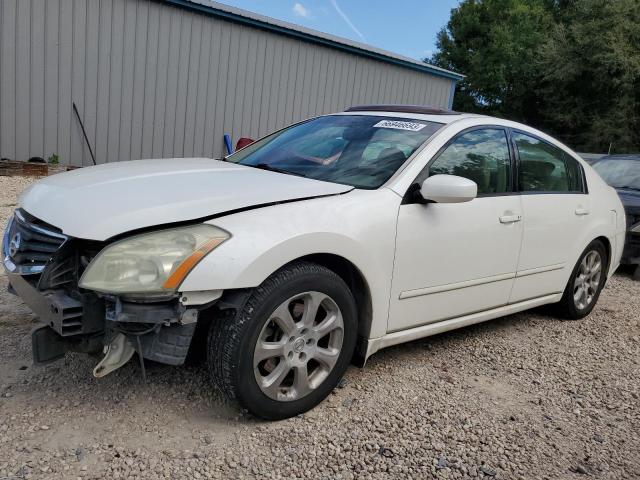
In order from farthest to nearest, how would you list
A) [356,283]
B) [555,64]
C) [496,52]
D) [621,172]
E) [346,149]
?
[496,52] < [555,64] < [621,172] < [346,149] < [356,283]

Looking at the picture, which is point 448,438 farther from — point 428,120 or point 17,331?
point 17,331

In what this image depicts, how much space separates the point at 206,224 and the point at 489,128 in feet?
7.02

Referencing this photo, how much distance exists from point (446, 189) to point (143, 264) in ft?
5.09

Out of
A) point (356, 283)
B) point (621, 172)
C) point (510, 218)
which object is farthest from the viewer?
point (621, 172)

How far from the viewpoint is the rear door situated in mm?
3771

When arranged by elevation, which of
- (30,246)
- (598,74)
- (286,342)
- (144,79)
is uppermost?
(598,74)

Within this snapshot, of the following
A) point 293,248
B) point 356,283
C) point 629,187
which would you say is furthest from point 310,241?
point 629,187

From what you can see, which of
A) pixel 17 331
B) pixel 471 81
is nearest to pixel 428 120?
pixel 17 331

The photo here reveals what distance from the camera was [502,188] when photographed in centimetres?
362

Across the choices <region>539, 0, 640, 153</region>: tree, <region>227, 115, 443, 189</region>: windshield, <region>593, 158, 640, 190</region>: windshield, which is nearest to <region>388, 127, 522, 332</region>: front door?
<region>227, 115, 443, 189</region>: windshield

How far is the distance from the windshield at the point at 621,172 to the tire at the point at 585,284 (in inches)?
119

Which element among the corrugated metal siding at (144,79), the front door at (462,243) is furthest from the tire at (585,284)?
the corrugated metal siding at (144,79)

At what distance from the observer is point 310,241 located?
8.34 ft

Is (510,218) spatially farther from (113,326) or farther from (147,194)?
(113,326)
